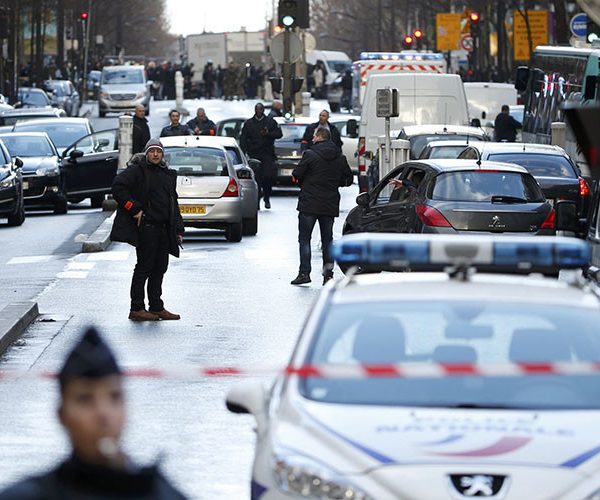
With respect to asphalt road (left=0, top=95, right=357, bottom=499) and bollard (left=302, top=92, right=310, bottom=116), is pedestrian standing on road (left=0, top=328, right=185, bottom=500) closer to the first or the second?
asphalt road (left=0, top=95, right=357, bottom=499)

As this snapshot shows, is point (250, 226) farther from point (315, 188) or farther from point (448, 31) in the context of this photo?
point (448, 31)

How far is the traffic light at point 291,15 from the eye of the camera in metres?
36.1

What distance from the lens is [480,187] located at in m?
19.3

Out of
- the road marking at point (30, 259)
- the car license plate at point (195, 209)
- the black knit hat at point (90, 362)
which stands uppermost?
the black knit hat at point (90, 362)

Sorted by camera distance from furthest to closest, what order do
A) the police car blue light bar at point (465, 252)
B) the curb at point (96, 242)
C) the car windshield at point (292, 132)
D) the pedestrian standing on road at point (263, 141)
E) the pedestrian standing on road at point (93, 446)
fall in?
the car windshield at point (292, 132), the pedestrian standing on road at point (263, 141), the curb at point (96, 242), the police car blue light bar at point (465, 252), the pedestrian standing on road at point (93, 446)

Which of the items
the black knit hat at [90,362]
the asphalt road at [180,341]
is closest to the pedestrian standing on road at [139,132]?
the asphalt road at [180,341]

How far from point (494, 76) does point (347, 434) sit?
80.8 metres

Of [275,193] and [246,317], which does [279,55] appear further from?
[246,317]

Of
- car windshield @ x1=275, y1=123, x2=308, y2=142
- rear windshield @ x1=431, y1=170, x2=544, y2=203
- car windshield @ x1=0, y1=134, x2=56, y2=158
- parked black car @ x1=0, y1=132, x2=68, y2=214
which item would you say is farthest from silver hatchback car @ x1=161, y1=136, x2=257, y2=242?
car windshield @ x1=275, y1=123, x2=308, y2=142

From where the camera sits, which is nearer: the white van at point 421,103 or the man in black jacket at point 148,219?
the man in black jacket at point 148,219

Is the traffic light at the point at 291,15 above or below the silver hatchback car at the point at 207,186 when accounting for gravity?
above

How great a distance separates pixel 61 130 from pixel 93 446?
37.3 meters

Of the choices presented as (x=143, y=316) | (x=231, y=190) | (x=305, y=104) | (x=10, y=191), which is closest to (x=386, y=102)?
(x=231, y=190)

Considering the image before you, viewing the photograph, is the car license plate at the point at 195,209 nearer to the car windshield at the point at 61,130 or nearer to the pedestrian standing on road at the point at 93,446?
the car windshield at the point at 61,130
